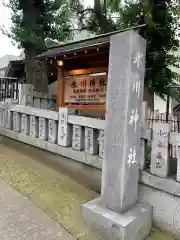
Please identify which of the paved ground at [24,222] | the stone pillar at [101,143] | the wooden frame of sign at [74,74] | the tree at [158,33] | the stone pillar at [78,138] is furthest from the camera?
the tree at [158,33]

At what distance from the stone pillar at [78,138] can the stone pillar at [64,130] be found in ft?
0.56

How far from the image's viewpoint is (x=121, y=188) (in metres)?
2.87

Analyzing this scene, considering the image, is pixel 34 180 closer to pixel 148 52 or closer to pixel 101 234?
pixel 101 234

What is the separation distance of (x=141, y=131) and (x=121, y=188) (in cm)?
93

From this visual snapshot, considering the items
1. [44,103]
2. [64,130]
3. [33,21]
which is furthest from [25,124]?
[33,21]

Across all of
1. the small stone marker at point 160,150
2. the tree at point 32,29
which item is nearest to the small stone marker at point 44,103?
the tree at point 32,29

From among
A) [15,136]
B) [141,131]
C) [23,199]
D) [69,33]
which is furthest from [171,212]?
[69,33]

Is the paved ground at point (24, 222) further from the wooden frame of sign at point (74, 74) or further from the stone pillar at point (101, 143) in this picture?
the wooden frame of sign at point (74, 74)

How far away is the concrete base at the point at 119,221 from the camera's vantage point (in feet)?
8.95

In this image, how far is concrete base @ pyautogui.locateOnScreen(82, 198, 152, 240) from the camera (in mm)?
2728

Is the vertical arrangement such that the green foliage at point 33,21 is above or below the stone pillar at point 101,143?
above

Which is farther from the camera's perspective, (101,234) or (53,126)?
(53,126)

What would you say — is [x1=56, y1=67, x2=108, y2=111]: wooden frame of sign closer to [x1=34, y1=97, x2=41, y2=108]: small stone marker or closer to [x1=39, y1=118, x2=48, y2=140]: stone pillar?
[x1=34, y1=97, x2=41, y2=108]: small stone marker

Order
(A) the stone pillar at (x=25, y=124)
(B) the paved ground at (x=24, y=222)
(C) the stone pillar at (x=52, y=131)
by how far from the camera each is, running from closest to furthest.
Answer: (B) the paved ground at (x=24, y=222), (C) the stone pillar at (x=52, y=131), (A) the stone pillar at (x=25, y=124)
